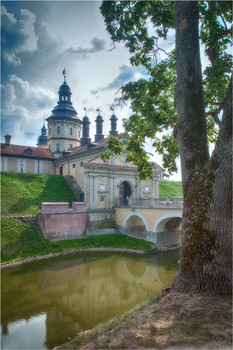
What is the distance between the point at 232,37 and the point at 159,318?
5889mm

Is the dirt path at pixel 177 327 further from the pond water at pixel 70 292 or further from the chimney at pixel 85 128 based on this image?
the chimney at pixel 85 128

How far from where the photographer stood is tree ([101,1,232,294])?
4.32m

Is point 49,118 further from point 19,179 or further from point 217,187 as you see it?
point 217,187

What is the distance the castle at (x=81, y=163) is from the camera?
934 inches

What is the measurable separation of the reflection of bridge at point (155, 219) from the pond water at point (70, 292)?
2.18m

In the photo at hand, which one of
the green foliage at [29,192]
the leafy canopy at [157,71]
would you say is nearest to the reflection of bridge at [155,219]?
the green foliage at [29,192]

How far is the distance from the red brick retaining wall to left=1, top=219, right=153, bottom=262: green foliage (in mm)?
742

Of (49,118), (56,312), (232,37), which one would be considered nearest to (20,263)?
(56,312)

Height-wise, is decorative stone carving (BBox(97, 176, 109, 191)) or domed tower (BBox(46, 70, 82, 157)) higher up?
domed tower (BBox(46, 70, 82, 157))

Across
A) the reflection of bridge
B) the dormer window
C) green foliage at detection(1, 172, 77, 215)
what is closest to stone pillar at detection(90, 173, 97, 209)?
the reflection of bridge

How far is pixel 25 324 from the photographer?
8.52 metres

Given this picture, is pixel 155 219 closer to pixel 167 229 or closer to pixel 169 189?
pixel 167 229

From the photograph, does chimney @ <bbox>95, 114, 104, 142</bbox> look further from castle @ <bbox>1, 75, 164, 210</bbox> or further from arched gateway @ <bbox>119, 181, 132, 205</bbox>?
arched gateway @ <bbox>119, 181, 132, 205</bbox>

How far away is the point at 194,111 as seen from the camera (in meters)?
5.24
